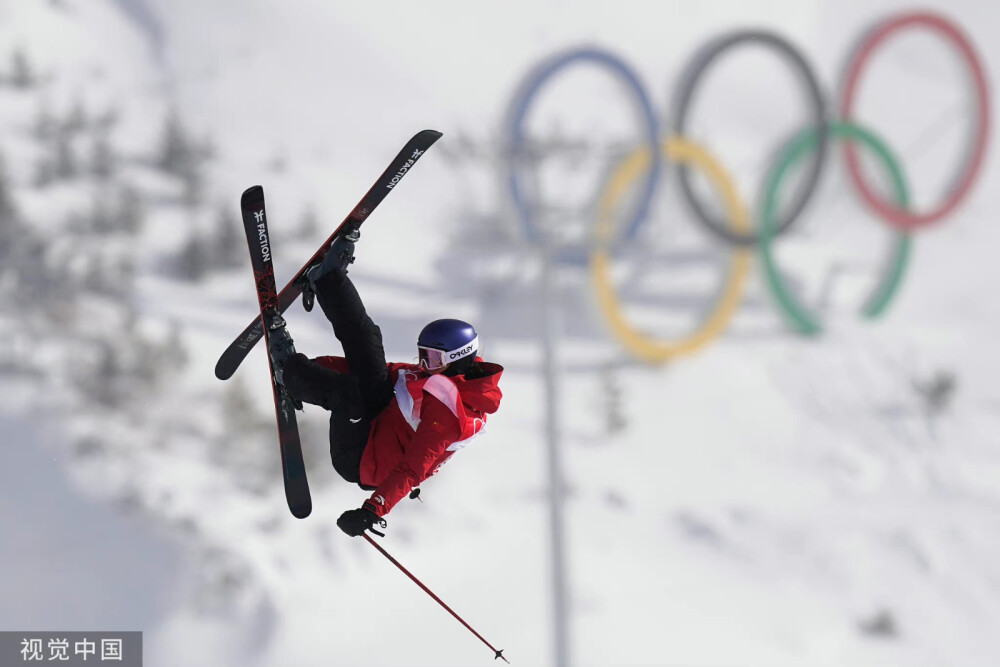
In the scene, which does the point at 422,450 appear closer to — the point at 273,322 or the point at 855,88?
the point at 273,322

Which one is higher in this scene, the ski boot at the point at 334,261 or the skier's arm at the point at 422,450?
the ski boot at the point at 334,261

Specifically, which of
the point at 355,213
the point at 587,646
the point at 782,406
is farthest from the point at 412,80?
the point at 355,213

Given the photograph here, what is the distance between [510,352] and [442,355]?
30.3m

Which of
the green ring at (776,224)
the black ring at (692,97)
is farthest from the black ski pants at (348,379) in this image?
the green ring at (776,224)

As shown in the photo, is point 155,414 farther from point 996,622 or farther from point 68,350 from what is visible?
point 996,622

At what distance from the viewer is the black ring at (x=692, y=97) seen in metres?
31.1

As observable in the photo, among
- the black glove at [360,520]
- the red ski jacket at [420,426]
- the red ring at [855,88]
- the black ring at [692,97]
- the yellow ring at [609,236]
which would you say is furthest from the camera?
the red ring at [855,88]

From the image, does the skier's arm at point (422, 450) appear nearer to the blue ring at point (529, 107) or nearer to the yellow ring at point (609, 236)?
the yellow ring at point (609, 236)

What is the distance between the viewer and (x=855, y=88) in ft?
119

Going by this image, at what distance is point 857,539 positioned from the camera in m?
31.6

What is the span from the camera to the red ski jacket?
550 centimetres

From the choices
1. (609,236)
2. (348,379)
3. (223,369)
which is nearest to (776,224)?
(609,236)

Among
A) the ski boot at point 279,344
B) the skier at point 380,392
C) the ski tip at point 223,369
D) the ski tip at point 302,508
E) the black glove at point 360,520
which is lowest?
the black glove at point 360,520

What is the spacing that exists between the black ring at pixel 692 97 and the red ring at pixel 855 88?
2711 mm
